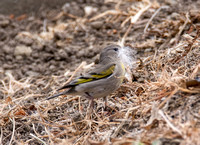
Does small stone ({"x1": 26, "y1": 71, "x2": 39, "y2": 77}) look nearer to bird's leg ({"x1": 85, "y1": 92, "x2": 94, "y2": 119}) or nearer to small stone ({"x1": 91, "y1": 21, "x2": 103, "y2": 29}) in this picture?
small stone ({"x1": 91, "y1": 21, "x2": 103, "y2": 29})

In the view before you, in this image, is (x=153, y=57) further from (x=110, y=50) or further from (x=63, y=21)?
(x=63, y=21)

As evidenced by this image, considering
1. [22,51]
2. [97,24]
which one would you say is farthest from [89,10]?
[22,51]

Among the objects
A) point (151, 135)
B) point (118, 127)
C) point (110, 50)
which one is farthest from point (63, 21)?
point (151, 135)

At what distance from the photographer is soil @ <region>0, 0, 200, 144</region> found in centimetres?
351

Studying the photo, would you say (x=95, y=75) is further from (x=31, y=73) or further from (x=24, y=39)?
(x=24, y=39)

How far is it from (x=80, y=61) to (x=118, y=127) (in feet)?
8.85

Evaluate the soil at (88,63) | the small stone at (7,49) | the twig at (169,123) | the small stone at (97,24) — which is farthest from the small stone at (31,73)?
the twig at (169,123)

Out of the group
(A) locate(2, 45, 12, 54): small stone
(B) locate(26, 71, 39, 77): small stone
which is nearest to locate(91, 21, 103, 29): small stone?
(B) locate(26, 71, 39, 77): small stone

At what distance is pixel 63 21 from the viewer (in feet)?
25.0

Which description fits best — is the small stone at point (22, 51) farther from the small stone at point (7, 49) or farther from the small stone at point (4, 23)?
the small stone at point (4, 23)

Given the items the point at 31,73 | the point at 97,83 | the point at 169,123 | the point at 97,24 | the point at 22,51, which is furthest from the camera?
the point at 97,24

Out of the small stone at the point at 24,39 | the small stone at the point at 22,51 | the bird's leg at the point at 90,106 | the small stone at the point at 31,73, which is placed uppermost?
the small stone at the point at 24,39

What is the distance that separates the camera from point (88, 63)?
5961mm

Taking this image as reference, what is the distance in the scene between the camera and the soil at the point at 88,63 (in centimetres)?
351
